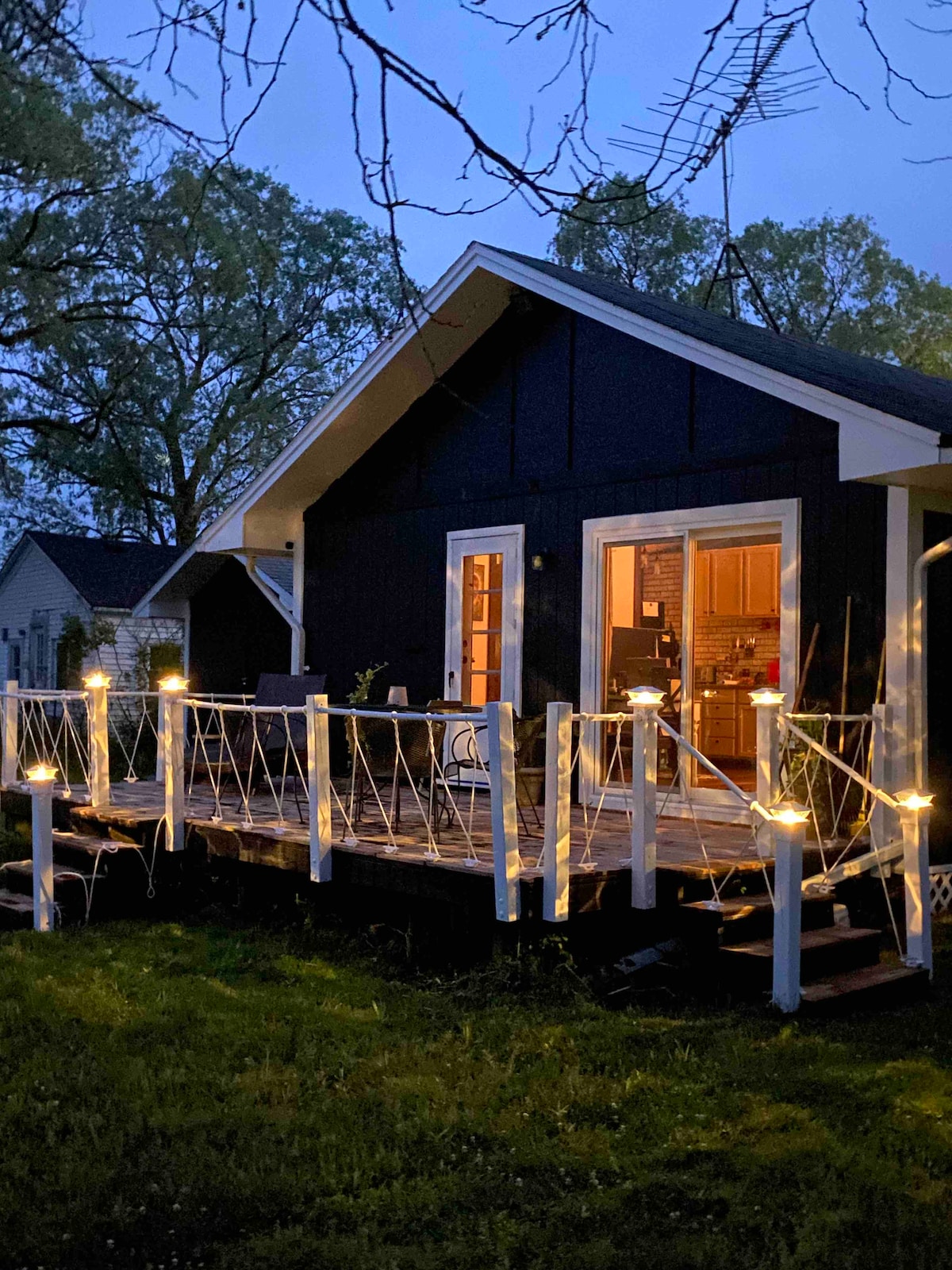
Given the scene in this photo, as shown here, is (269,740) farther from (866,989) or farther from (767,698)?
(866,989)

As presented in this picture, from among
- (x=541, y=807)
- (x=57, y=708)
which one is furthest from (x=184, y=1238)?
(x=57, y=708)

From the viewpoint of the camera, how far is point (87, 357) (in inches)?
884

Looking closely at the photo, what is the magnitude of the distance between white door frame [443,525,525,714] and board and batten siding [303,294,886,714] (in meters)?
0.07

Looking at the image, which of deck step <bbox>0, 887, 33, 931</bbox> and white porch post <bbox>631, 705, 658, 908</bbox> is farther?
deck step <bbox>0, 887, 33, 931</bbox>

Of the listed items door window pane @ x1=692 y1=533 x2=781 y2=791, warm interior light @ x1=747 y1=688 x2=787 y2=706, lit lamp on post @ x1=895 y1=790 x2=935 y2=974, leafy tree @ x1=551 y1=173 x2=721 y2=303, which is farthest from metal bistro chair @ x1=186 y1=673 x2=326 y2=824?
leafy tree @ x1=551 y1=173 x2=721 y2=303

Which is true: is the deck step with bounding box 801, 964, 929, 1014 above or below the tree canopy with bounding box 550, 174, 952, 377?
below

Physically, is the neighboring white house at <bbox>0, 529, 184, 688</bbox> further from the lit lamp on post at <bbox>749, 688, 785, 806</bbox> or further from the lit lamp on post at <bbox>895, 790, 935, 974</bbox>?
the lit lamp on post at <bbox>895, 790, 935, 974</bbox>

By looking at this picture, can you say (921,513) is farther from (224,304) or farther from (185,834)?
(224,304)

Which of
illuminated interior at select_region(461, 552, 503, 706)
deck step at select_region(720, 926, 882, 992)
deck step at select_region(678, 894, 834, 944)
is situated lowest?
deck step at select_region(720, 926, 882, 992)

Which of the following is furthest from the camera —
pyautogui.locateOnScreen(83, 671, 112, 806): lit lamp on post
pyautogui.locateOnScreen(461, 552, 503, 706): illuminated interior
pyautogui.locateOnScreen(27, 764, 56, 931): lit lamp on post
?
pyautogui.locateOnScreen(461, 552, 503, 706): illuminated interior

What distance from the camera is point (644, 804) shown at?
5785 millimetres

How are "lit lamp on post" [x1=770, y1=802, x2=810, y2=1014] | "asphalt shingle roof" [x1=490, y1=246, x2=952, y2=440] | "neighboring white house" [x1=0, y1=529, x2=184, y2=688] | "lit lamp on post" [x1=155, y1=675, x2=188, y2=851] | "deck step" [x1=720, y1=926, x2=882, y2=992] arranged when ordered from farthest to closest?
"neighboring white house" [x1=0, y1=529, x2=184, y2=688] < "lit lamp on post" [x1=155, y1=675, x2=188, y2=851] < "asphalt shingle roof" [x1=490, y1=246, x2=952, y2=440] < "deck step" [x1=720, y1=926, x2=882, y2=992] < "lit lamp on post" [x1=770, y1=802, x2=810, y2=1014]

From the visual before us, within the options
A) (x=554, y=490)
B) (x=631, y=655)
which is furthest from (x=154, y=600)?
(x=631, y=655)

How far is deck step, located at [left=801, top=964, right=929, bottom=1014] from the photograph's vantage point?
5242 mm
